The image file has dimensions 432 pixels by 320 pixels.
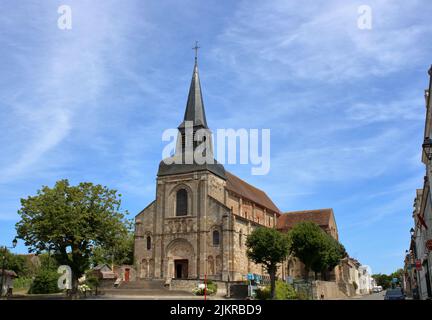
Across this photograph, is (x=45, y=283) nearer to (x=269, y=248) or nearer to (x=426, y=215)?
(x=269, y=248)

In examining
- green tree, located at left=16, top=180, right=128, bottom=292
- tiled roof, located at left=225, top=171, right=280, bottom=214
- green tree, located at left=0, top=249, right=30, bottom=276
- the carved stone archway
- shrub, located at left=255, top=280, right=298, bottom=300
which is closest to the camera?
A: green tree, located at left=16, top=180, right=128, bottom=292

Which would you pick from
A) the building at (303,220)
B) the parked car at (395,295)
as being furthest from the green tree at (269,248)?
the building at (303,220)

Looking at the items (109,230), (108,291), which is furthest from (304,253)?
A: (109,230)

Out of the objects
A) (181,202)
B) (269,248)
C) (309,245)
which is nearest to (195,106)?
(181,202)

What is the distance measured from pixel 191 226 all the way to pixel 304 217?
27355mm

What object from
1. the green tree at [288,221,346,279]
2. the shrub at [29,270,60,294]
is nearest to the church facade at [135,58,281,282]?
the green tree at [288,221,346,279]

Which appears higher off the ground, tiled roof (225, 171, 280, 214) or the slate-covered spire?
the slate-covered spire

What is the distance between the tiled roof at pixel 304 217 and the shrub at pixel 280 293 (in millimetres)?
29648

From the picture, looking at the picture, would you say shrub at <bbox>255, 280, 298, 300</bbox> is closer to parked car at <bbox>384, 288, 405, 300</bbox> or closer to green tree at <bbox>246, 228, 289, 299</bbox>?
green tree at <bbox>246, 228, 289, 299</bbox>

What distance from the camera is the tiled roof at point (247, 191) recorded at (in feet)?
212

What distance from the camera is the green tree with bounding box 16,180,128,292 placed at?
104 feet

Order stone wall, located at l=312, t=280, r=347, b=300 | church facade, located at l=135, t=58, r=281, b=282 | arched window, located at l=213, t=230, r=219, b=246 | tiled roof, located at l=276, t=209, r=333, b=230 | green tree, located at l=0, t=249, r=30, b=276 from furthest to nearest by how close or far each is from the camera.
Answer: green tree, located at l=0, t=249, r=30, b=276 → tiled roof, located at l=276, t=209, r=333, b=230 → arched window, located at l=213, t=230, r=219, b=246 → church facade, located at l=135, t=58, r=281, b=282 → stone wall, located at l=312, t=280, r=347, b=300

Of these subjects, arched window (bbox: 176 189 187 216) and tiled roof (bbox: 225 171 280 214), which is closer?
arched window (bbox: 176 189 187 216)
